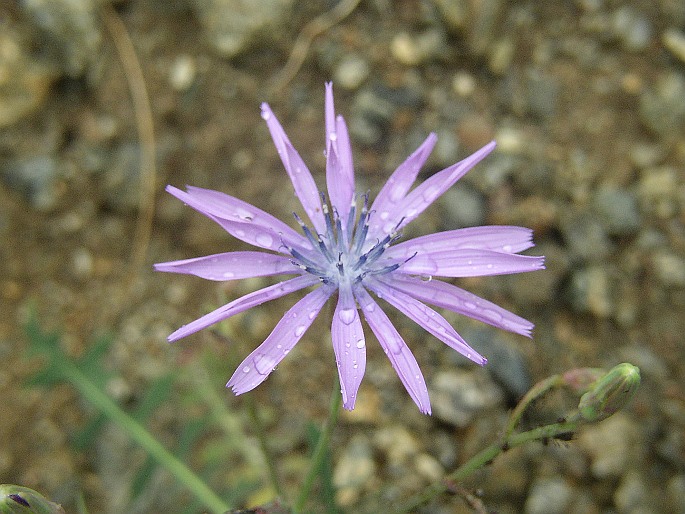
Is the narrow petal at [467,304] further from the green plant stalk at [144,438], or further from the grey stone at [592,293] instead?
the grey stone at [592,293]

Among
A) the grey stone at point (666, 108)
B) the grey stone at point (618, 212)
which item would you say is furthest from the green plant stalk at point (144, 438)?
the grey stone at point (666, 108)

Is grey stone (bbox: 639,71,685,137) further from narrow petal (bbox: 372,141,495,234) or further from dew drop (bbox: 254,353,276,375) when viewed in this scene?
dew drop (bbox: 254,353,276,375)

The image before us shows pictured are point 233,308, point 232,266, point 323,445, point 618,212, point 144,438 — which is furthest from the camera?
point 618,212

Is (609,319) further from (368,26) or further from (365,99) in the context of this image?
(368,26)

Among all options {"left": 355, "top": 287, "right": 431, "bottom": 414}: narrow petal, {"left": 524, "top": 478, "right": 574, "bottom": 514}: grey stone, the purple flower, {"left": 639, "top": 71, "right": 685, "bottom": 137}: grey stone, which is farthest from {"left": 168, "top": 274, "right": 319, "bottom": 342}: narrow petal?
{"left": 639, "top": 71, "right": 685, "bottom": 137}: grey stone

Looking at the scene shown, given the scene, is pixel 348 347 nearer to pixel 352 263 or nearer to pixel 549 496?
pixel 352 263

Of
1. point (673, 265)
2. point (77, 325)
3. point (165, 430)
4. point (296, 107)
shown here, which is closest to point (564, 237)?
point (673, 265)

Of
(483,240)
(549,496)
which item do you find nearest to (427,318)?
(483,240)
